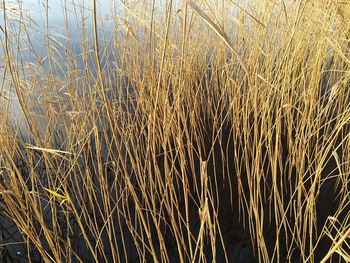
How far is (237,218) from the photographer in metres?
1.12

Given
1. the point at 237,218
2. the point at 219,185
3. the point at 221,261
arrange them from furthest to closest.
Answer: the point at 219,185
the point at 237,218
the point at 221,261

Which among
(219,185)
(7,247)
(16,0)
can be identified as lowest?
(7,247)

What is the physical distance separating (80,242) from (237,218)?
52 cm

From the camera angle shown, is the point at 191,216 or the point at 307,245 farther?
the point at 191,216

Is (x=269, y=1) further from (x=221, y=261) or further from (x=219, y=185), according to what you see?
(x=221, y=261)

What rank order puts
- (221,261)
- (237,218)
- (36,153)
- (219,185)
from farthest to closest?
(36,153), (219,185), (237,218), (221,261)

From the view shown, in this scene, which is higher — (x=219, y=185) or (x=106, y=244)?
(x=219, y=185)

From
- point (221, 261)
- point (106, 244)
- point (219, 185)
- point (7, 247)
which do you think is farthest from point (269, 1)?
point (7, 247)

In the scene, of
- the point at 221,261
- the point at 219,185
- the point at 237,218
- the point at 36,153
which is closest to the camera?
the point at 221,261

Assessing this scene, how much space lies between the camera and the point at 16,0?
1.08m

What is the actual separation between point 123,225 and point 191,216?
0.23m

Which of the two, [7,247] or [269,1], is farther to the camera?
[269,1]

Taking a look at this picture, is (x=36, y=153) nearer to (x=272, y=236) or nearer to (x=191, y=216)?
(x=191, y=216)

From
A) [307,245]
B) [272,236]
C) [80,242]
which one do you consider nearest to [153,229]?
[80,242]
